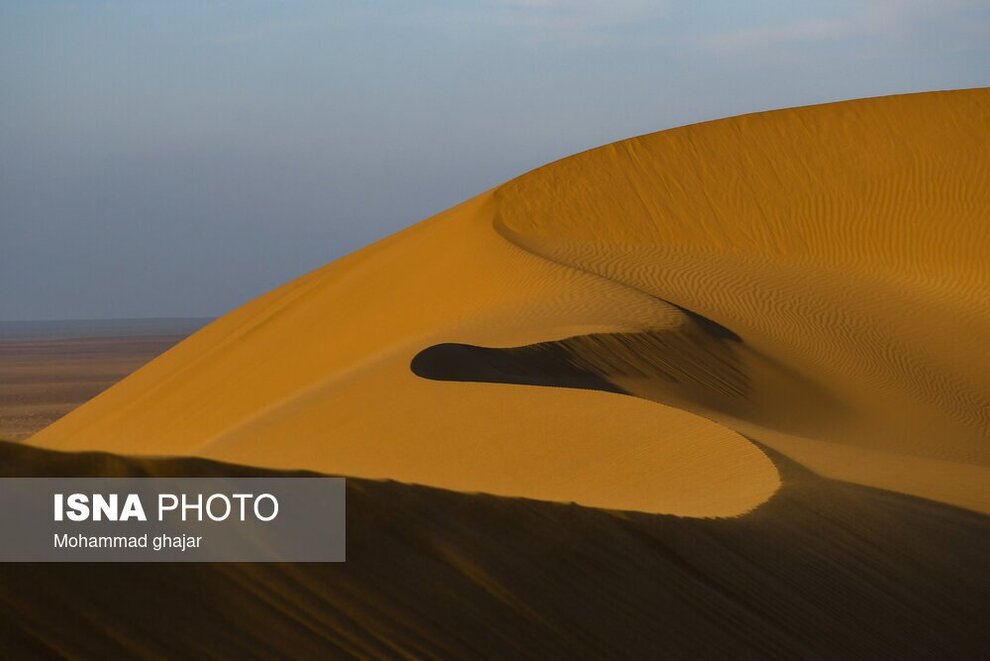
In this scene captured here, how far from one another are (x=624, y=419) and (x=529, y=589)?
6.09 meters

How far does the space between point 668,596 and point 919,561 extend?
320 centimetres

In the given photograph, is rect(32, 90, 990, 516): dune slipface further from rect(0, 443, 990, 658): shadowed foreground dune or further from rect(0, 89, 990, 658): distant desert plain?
rect(0, 443, 990, 658): shadowed foreground dune

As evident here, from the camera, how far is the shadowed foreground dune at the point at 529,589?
20.2ft

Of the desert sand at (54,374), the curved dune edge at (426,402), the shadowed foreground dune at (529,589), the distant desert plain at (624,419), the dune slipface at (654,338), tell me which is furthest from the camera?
the desert sand at (54,374)

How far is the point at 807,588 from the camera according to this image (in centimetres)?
950

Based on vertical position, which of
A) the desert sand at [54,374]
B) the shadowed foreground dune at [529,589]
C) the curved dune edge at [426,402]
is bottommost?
the shadowed foreground dune at [529,589]

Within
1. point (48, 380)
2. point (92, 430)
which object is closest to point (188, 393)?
point (92, 430)

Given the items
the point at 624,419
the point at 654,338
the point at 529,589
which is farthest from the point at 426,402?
the point at 529,589

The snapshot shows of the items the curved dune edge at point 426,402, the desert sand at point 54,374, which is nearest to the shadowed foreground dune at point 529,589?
the curved dune edge at point 426,402

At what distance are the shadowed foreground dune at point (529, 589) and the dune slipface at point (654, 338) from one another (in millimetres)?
868

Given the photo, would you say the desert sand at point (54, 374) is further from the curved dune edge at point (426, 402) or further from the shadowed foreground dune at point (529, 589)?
the shadowed foreground dune at point (529, 589)

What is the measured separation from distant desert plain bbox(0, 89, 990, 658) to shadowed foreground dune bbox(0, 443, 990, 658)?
0.06 ft

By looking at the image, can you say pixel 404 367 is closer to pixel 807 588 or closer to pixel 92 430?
pixel 807 588

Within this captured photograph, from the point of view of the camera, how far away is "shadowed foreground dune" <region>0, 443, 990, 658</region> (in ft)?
20.2
